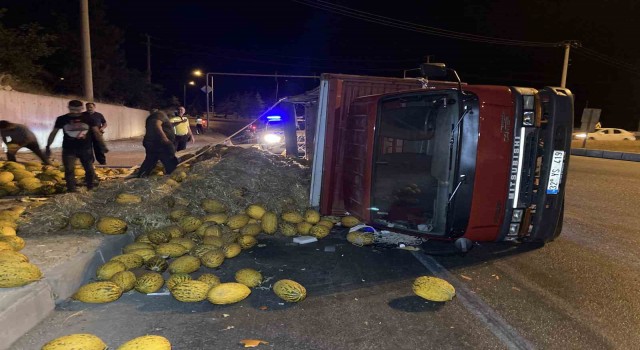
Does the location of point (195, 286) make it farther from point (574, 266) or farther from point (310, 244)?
point (574, 266)

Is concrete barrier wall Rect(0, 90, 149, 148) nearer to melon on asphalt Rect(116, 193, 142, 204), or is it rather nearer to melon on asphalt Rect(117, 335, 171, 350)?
melon on asphalt Rect(116, 193, 142, 204)

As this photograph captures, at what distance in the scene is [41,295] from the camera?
10.9ft

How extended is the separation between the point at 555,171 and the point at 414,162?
2332mm

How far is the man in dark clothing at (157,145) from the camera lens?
789 cm

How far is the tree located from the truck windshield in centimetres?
1808

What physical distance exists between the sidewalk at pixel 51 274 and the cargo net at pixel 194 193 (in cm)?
43

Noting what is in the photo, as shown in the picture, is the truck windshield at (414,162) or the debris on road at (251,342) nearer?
the debris on road at (251,342)

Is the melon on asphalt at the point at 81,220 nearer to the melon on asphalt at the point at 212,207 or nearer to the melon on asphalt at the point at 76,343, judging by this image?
the melon on asphalt at the point at 212,207

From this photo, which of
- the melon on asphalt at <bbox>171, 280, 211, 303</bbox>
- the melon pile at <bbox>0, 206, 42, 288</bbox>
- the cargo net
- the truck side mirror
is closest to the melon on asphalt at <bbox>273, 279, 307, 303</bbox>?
the melon on asphalt at <bbox>171, 280, 211, 303</bbox>

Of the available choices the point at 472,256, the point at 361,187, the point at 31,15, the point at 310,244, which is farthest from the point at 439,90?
the point at 31,15

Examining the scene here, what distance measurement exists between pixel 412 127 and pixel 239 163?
309 cm

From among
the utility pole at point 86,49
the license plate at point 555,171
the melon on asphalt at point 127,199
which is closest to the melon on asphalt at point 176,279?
the melon on asphalt at point 127,199

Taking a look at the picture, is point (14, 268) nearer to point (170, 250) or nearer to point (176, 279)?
point (176, 279)

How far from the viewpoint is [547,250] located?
17.5 feet
